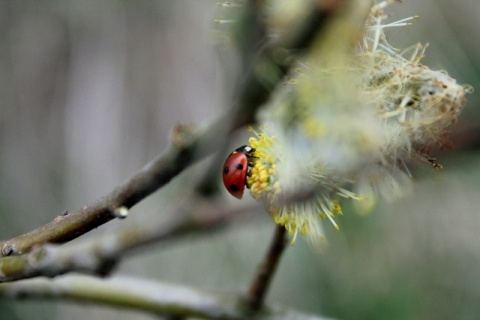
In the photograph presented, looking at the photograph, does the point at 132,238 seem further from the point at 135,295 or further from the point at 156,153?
the point at 156,153

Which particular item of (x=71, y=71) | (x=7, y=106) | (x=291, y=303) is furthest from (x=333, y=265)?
(x=7, y=106)

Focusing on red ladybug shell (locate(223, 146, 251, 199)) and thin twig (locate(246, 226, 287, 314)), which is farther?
thin twig (locate(246, 226, 287, 314))

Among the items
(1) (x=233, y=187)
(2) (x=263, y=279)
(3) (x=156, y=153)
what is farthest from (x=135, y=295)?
(3) (x=156, y=153)

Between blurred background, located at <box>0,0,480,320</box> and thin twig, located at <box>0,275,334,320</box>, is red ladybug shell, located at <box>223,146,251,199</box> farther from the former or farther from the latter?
blurred background, located at <box>0,0,480,320</box>

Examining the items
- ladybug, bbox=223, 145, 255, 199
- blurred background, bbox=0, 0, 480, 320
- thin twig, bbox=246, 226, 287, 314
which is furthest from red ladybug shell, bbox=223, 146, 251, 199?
blurred background, bbox=0, 0, 480, 320

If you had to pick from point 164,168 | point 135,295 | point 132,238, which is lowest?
point 135,295

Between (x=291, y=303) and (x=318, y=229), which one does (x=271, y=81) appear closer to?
(x=318, y=229)

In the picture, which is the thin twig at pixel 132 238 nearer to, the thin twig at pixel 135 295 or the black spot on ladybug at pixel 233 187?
the black spot on ladybug at pixel 233 187
